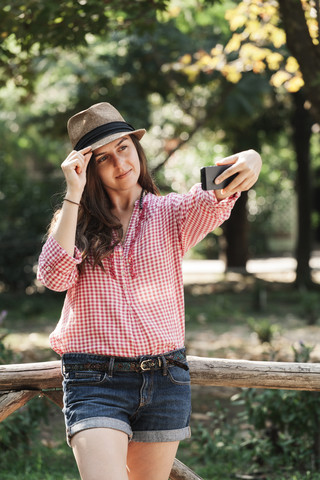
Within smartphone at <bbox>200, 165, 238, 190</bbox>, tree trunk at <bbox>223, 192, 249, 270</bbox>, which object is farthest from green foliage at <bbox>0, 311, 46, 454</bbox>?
tree trunk at <bbox>223, 192, 249, 270</bbox>

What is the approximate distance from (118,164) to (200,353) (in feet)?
17.5

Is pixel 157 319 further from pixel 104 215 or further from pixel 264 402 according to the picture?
pixel 264 402

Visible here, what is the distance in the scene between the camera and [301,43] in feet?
15.3

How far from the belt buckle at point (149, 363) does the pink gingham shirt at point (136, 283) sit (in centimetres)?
3

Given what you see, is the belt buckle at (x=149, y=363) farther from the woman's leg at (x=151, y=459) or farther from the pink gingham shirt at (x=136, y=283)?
the woman's leg at (x=151, y=459)

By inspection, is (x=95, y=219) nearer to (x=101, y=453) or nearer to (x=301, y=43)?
(x=101, y=453)

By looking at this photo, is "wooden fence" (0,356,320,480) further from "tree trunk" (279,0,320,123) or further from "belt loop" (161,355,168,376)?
"tree trunk" (279,0,320,123)

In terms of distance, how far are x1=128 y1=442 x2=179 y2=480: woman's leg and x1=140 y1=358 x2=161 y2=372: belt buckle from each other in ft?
0.92

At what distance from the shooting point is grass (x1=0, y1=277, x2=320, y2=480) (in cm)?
421

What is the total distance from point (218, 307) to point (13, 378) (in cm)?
793

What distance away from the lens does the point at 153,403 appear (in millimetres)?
2252

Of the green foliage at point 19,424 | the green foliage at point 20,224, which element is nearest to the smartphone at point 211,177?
the green foliage at point 19,424

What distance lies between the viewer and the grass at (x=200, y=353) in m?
4.21

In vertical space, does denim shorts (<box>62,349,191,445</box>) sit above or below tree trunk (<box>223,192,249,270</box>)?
above
